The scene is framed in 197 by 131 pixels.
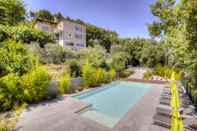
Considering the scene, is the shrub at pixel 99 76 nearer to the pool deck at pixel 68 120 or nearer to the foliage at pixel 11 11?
the pool deck at pixel 68 120

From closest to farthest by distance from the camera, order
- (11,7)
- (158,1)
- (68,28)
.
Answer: (11,7), (158,1), (68,28)

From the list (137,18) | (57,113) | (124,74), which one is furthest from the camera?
(124,74)

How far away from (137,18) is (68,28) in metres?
19.3

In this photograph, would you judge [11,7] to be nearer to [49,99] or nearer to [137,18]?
[49,99]

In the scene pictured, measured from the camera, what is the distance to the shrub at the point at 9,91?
301 inches

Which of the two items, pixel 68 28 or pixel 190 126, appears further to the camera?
pixel 68 28

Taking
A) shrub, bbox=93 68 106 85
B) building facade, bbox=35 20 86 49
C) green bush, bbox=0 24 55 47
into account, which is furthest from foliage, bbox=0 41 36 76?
building facade, bbox=35 20 86 49

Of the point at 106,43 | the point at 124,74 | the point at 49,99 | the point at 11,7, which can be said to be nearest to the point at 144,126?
the point at 49,99

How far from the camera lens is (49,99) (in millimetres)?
9914

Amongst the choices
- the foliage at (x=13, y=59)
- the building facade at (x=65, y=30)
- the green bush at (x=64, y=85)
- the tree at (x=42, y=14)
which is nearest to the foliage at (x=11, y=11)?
the foliage at (x=13, y=59)

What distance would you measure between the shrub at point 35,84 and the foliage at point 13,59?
59 cm

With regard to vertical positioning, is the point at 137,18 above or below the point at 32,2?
above

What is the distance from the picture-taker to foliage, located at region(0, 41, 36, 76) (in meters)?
8.50

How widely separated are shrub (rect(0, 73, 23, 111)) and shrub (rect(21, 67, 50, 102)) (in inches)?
15.3
